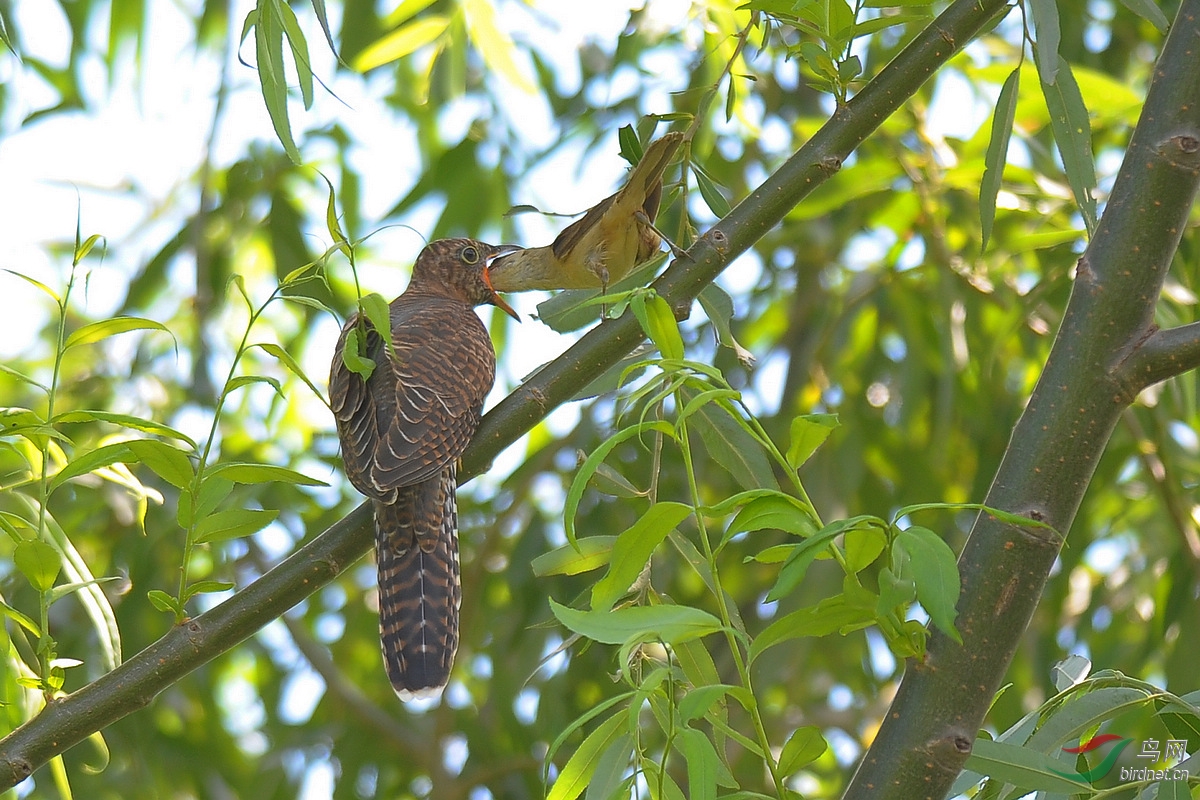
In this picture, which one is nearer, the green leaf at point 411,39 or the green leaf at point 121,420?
the green leaf at point 121,420

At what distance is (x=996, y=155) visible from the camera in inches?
59.9

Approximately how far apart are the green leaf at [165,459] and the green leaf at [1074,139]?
0.98 meters

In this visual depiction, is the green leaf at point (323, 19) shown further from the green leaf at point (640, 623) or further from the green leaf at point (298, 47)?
the green leaf at point (640, 623)

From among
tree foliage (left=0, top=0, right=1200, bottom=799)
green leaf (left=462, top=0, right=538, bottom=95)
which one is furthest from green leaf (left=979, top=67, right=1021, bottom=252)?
green leaf (left=462, top=0, right=538, bottom=95)

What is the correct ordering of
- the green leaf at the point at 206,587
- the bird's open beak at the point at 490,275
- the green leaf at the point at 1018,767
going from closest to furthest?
the green leaf at the point at 1018,767 < the green leaf at the point at 206,587 < the bird's open beak at the point at 490,275

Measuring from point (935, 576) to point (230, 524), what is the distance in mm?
754

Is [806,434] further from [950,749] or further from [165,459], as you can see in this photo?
[165,459]

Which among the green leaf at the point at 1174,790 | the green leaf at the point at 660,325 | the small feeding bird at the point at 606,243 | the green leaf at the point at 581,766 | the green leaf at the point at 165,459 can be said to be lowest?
the green leaf at the point at 1174,790

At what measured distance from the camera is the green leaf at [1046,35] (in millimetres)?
1269

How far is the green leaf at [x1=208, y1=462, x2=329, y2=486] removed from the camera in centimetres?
124

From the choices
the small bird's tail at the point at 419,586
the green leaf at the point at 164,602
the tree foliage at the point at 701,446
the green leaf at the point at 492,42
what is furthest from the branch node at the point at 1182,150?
the green leaf at the point at 492,42

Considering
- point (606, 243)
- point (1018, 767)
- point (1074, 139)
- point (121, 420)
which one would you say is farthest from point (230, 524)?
point (606, 243)

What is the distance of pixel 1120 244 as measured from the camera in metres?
1.32

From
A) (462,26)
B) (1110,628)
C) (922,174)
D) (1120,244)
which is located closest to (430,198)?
(462,26)
